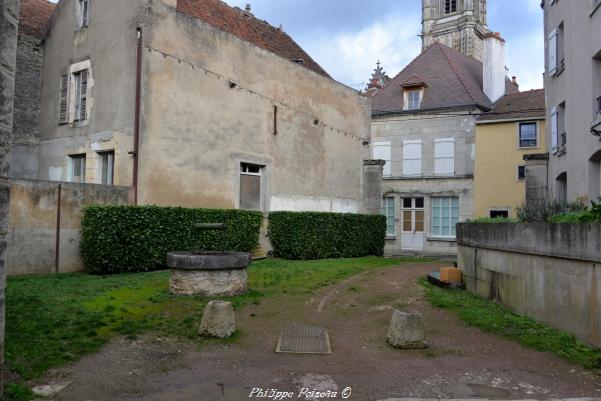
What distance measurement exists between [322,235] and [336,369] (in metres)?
12.4

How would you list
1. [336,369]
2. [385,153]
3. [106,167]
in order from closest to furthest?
1. [336,369]
2. [106,167]
3. [385,153]

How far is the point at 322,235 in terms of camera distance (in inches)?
701

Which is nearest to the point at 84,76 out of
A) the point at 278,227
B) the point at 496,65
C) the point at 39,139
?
the point at 39,139

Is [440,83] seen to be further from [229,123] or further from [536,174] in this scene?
[229,123]

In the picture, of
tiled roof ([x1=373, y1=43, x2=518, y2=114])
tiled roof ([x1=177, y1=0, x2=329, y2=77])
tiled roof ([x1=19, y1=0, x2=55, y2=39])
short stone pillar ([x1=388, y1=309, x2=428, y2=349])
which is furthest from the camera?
tiled roof ([x1=373, y1=43, x2=518, y2=114])

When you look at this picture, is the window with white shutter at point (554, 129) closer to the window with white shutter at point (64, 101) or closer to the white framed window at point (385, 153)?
the white framed window at point (385, 153)

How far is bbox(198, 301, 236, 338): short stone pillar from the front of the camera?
6.46 m

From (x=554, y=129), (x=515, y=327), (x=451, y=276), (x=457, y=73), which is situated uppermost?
(x=457, y=73)

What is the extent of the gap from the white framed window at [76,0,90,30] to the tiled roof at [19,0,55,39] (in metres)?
2.12

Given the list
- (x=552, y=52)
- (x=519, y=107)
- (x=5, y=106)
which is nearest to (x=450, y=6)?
(x=519, y=107)

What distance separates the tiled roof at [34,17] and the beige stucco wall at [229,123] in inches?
204

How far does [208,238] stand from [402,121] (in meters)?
15.9

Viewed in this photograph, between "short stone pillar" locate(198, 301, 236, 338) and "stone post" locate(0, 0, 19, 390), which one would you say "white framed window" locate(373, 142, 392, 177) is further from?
"stone post" locate(0, 0, 19, 390)

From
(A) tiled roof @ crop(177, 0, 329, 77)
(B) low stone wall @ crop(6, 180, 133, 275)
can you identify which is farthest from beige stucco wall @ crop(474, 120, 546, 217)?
(B) low stone wall @ crop(6, 180, 133, 275)
